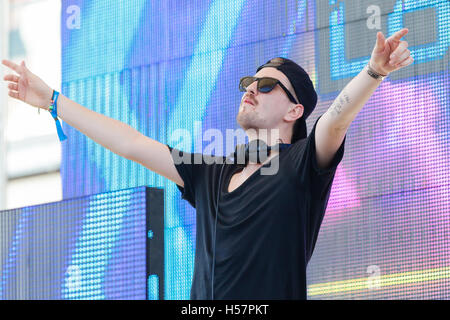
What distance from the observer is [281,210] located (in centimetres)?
206

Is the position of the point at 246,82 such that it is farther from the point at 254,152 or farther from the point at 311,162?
the point at 311,162

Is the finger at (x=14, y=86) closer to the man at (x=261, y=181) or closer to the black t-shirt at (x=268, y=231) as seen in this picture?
the man at (x=261, y=181)

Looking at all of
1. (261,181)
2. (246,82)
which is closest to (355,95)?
(261,181)

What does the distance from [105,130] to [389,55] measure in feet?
2.71

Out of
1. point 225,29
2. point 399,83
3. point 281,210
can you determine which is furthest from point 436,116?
point 281,210

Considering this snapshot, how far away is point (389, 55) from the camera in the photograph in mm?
1880

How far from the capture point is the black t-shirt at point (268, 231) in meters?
2.03

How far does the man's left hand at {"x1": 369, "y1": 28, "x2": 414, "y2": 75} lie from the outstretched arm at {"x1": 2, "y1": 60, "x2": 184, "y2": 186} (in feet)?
2.19

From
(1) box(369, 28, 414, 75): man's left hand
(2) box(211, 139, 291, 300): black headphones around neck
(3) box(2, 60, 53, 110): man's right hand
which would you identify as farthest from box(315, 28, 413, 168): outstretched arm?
(3) box(2, 60, 53, 110): man's right hand
